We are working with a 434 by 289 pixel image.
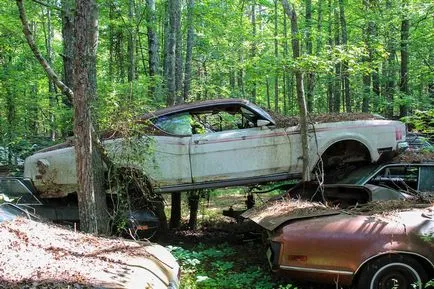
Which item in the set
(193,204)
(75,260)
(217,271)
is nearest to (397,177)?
(217,271)

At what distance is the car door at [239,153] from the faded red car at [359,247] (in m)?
2.40

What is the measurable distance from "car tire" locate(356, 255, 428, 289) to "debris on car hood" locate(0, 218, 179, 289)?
2.31 metres

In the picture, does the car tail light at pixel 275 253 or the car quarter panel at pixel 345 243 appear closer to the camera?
the car quarter panel at pixel 345 243

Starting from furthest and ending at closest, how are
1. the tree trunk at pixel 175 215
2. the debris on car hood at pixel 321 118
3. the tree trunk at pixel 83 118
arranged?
the tree trunk at pixel 175 215, the debris on car hood at pixel 321 118, the tree trunk at pixel 83 118

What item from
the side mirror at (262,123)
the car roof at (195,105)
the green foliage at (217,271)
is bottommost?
the green foliage at (217,271)

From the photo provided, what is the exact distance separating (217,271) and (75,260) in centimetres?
380

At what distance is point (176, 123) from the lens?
7953mm

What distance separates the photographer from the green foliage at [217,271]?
6.07 metres

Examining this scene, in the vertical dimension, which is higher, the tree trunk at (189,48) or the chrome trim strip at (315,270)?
the tree trunk at (189,48)

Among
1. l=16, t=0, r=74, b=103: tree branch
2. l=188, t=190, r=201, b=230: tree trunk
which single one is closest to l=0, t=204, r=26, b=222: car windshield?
l=16, t=0, r=74, b=103: tree branch

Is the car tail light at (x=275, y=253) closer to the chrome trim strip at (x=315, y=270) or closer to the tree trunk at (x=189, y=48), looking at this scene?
the chrome trim strip at (x=315, y=270)

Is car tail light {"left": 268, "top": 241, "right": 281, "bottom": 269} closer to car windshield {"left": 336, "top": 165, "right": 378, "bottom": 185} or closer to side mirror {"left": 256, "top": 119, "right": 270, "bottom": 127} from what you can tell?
car windshield {"left": 336, "top": 165, "right": 378, "bottom": 185}

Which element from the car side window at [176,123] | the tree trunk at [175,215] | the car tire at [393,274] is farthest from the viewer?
the tree trunk at [175,215]

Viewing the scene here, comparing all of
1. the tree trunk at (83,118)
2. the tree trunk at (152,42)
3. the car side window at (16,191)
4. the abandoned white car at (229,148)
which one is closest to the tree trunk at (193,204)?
the abandoned white car at (229,148)
